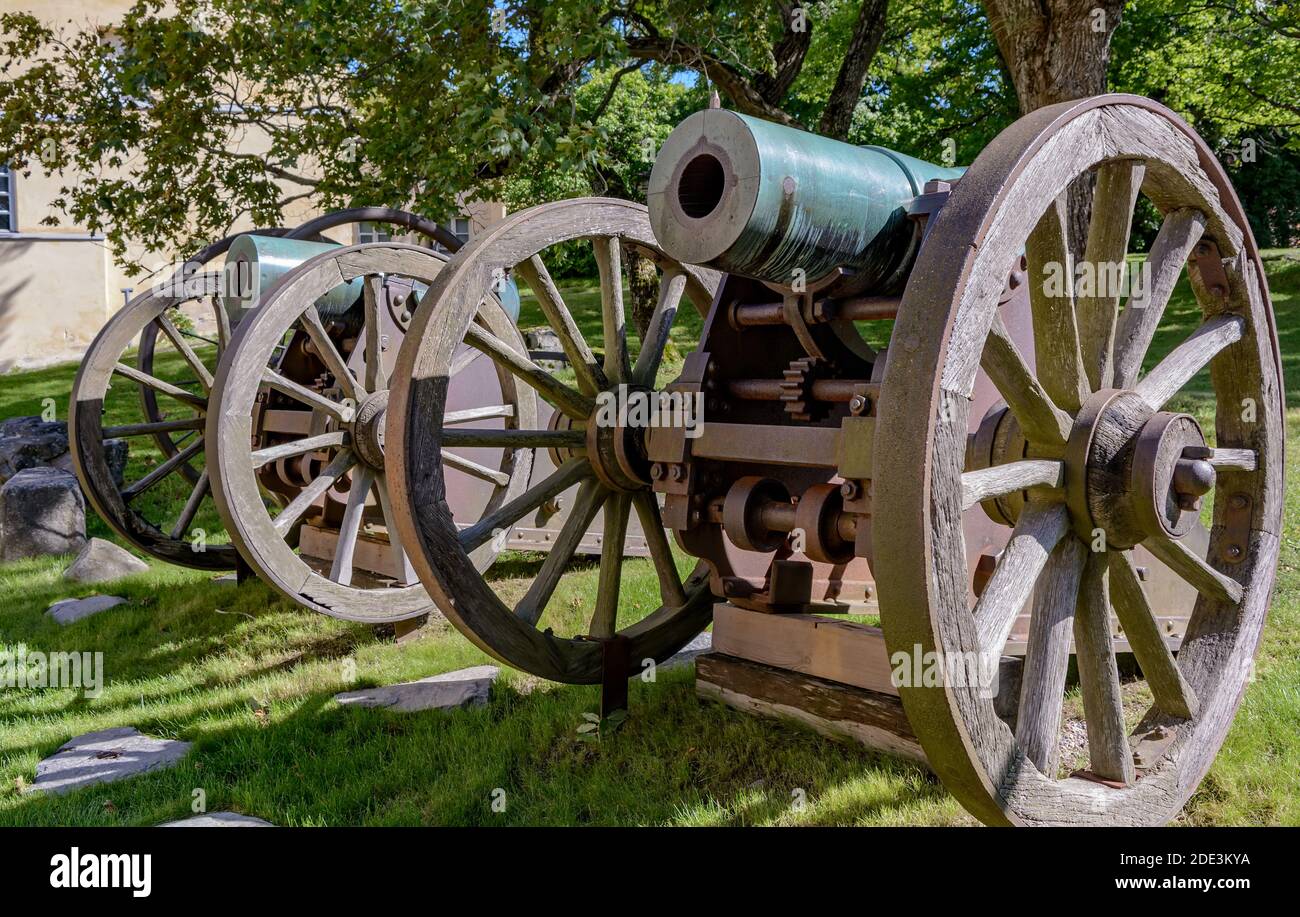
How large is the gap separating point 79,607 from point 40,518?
2.04m

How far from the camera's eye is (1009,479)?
99.7 inches

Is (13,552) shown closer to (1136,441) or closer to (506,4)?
(506,4)

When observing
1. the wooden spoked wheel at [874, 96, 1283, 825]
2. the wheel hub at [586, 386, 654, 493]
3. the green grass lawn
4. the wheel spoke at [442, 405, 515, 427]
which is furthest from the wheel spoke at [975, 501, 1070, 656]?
the wheel spoke at [442, 405, 515, 427]

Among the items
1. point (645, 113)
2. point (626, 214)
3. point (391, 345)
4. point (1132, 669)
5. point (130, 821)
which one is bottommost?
point (130, 821)

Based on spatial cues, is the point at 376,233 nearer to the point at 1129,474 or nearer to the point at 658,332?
the point at 658,332

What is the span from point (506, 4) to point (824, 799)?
6.87 metres

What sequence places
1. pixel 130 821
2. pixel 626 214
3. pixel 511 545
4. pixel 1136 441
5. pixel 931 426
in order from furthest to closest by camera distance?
1. pixel 511 545
2. pixel 626 214
3. pixel 130 821
4. pixel 1136 441
5. pixel 931 426

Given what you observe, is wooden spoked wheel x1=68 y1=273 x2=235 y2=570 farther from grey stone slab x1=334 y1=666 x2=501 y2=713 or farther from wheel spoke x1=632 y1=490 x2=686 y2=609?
wheel spoke x1=632 y1=490 x2=686 y2=609

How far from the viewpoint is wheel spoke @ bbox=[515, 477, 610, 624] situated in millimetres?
3754

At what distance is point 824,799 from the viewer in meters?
3.31

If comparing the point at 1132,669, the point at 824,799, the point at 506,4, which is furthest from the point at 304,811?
the point at 506,4

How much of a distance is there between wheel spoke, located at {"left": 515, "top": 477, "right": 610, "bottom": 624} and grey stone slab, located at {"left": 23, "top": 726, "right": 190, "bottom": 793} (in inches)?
59.8

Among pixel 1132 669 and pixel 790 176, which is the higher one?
pixel 790 176

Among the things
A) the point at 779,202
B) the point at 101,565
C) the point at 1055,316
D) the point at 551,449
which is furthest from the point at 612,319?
the point at 101,565
